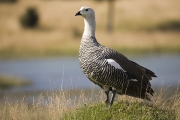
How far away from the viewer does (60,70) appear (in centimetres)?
3156

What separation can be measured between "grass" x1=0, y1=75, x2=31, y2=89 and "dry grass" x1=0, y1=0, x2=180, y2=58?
431 inches

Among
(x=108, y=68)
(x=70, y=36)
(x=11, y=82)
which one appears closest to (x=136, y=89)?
(x=108, y=68)

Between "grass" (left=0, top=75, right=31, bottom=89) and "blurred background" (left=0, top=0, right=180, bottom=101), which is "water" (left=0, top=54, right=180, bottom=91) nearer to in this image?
"blurred background" (left=0, top=0, right=180, bottom=101)

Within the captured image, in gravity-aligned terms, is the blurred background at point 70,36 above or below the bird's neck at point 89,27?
below

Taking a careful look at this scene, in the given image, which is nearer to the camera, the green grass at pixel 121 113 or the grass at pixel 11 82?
the green grass at pixel 121 113

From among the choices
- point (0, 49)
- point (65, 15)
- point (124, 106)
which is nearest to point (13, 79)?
point (0, 49)

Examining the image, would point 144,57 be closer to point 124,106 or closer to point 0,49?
point 0,49

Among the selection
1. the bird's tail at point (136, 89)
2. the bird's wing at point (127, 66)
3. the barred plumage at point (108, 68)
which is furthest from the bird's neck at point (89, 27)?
the bird's tail at point (136, 89)

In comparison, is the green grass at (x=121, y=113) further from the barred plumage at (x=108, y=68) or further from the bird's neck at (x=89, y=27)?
the bird's neck at (x=89, y=27)

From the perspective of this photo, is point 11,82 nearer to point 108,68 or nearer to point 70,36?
point 70,36

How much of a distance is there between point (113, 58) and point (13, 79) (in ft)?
54.8

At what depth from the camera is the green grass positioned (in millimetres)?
9367

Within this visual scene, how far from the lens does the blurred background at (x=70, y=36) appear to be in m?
30.7

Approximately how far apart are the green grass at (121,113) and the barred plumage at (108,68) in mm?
185
